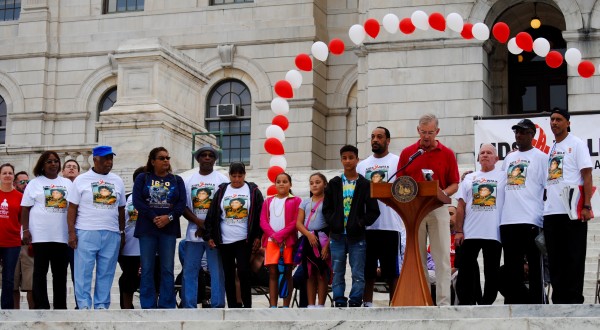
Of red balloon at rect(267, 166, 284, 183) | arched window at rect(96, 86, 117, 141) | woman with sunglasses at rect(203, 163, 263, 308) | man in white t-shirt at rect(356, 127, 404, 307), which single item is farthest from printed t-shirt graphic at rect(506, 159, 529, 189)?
arched window at rect(96, 86, 117, 141)

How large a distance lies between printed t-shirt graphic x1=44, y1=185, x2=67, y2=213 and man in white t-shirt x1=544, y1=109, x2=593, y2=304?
17.2 ft

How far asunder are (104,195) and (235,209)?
1432mm

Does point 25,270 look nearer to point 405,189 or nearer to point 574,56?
point 405,189

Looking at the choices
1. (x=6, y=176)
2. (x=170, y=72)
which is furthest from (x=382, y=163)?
(x=170, y=72)

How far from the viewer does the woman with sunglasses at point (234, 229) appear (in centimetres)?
1505

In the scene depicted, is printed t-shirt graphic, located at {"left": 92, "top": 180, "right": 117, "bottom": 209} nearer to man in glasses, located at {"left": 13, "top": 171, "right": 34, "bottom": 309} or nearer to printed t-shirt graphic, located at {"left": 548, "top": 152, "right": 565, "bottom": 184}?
man in glasses, located at {"left": 13, "top": 171, "right": 34, "bottom": 309}

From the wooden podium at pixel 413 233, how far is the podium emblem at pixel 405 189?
49 mm

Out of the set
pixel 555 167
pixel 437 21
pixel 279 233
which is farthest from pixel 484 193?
pixel 437 21

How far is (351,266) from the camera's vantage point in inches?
564

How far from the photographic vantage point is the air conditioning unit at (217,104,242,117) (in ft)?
112

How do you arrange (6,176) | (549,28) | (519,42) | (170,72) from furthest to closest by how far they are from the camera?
(549,28) → (170,72) → (519,42) → (6,176)

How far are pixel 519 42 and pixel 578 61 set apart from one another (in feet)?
3.39

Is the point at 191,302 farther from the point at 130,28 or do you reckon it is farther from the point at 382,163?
the point at 130,28

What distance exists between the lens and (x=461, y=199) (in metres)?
14.5
